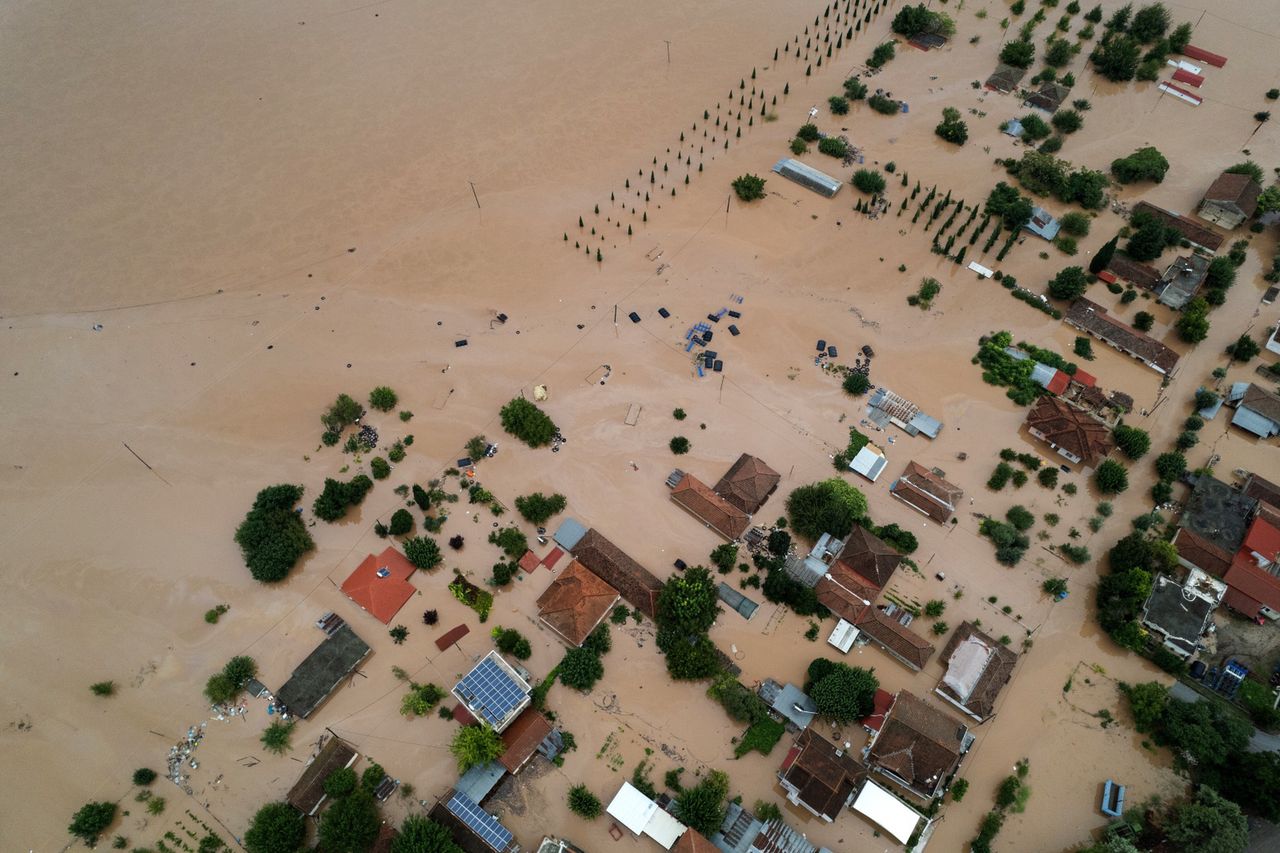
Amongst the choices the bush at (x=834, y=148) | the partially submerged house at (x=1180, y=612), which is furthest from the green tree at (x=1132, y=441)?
the bush at (x=834, y=148)

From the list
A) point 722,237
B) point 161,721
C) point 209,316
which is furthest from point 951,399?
point 209,316

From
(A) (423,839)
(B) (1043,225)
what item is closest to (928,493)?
(B) (1043,225)

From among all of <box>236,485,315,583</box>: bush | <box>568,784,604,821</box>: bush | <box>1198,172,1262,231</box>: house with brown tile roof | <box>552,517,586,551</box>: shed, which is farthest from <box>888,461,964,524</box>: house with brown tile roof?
<box>236,485,315,583</box>: bush

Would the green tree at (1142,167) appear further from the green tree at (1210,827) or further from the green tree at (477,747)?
the green tree at (477,747)

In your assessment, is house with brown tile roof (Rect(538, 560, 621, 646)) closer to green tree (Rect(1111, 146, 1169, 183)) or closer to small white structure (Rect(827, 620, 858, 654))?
small white structure (Rect(827, 620, 858, 654))

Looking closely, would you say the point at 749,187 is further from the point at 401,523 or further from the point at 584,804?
the point at 584,804
